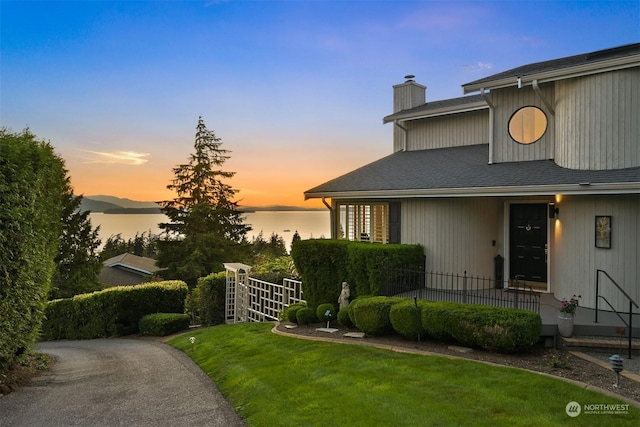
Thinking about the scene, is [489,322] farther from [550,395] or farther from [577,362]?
Result: [550,395]

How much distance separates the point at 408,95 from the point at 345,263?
10.6m

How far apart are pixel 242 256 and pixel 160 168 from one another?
1082cm

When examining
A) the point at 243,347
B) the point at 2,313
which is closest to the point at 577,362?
the point at 243,347

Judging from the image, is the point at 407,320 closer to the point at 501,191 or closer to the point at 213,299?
the point at 501,191

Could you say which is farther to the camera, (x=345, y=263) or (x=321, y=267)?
(x=321, y=267)

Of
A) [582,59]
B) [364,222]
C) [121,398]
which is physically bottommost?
[121,398]

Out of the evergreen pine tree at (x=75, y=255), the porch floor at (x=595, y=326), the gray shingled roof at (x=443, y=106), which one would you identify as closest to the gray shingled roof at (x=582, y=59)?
the gray shingled roof at (x=443, y=106)

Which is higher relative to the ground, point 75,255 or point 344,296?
point 344,296

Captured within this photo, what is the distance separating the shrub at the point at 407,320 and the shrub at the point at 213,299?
38.8 feet

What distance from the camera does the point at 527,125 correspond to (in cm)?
1284

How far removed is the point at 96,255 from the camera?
30922mm

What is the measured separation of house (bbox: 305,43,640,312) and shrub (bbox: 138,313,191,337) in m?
8.15

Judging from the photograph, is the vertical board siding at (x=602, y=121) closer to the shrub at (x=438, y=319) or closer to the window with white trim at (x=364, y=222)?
the window with white trim at (x=364, y=222)

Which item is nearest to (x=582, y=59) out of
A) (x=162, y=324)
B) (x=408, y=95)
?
(x=408, y=95)
